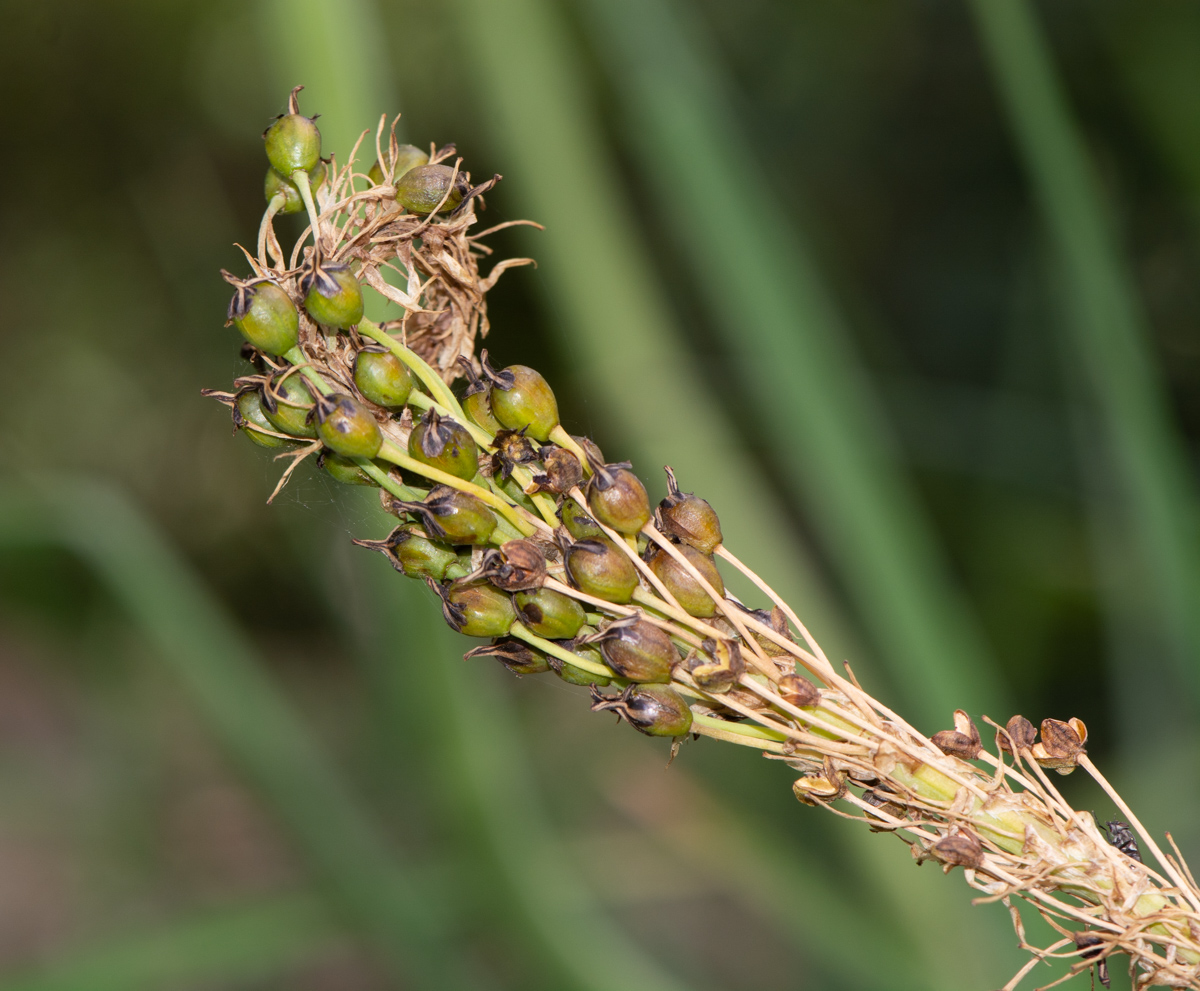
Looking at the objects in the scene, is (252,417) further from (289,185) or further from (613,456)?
(613,456)

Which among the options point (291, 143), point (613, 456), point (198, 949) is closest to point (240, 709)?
point (198, 949)

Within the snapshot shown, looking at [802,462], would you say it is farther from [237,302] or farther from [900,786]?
[237,302]

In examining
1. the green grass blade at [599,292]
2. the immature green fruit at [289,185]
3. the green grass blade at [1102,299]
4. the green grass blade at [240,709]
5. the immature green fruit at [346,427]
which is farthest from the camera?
the green grass blade at [599,292]

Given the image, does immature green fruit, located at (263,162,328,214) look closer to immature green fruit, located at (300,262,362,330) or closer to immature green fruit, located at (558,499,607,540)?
immature green fruit, located at (300,262,362,330)

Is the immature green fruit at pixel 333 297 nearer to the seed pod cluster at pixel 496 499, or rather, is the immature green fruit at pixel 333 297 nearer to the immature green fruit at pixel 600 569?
the seed pod cluster at pixel 496 499

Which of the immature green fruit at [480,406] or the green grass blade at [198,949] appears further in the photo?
the green grass blade at [198,949]

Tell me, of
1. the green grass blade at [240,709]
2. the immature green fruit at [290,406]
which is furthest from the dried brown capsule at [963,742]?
the green grass blade at [240,709]
